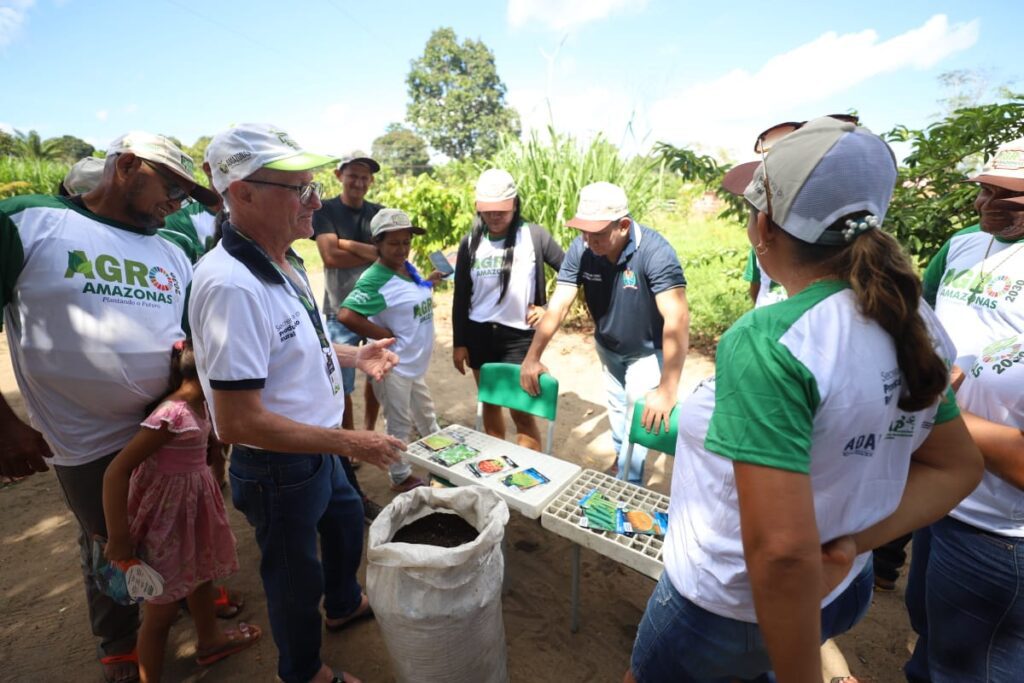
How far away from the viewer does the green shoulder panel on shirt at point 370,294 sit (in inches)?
128

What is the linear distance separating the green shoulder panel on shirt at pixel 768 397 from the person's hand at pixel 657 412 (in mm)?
1623

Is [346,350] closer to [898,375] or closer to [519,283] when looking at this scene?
[519,283]

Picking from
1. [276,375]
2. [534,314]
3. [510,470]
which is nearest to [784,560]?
[276,375]

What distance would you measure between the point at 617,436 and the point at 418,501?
1924mm

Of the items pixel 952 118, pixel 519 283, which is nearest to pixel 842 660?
pixel 519 283

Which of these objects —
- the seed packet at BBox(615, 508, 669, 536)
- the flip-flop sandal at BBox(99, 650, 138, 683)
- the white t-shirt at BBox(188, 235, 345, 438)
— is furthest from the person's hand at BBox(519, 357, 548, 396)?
the flip-flop sandal at BBox(99, 650, 138, 683)

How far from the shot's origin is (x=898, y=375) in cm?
94

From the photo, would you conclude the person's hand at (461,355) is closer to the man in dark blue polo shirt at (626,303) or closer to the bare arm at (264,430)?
the man in dark blue polo shirt at (626,303)

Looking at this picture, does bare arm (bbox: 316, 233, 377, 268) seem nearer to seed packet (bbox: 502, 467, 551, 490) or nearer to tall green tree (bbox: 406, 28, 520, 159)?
seed packet (bbox: 502, 467, 551, 490)

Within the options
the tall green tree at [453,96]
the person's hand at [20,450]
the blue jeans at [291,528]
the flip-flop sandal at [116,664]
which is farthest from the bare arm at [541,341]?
the tall green tree at [453,96]

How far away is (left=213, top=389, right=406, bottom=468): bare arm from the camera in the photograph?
153cm

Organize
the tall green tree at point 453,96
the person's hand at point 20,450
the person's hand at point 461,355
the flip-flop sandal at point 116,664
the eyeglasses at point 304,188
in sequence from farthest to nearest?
1. the tall green tree at point 453,96
2. the person's hand at point 461,355
3. the flip-flop sandal at point 116,664
4. the person's hand at point 20,450
5. the eyeglasses at point 304,188

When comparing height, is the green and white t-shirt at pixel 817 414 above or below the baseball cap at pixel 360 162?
below

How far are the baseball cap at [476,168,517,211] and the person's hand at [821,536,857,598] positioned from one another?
9.07ft
